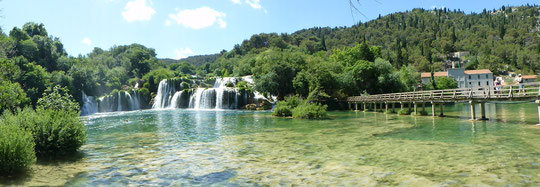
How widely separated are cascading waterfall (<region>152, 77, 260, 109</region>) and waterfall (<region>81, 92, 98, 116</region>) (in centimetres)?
1117

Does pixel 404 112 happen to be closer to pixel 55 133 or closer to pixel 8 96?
pixel 55 133

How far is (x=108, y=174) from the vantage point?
31.4ft

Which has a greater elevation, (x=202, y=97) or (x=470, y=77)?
(x=470, y=77)

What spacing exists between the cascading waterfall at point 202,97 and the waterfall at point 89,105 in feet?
36.7

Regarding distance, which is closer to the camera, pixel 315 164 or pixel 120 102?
pixel 315 164

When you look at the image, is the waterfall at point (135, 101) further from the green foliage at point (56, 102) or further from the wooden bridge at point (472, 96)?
the wooden bridge at point (472, 96)

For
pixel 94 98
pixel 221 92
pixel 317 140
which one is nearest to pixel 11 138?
pixel 317 140

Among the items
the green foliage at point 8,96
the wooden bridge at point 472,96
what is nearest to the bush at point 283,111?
the wooden bridge at point 472,96

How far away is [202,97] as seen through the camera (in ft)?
194

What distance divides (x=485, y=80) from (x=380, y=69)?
78.1 metres

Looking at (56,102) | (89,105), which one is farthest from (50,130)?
(89,105)

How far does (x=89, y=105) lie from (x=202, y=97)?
23.5 meters

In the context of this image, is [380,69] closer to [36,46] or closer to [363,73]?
[363,73]

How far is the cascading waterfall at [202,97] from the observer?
188 feet
